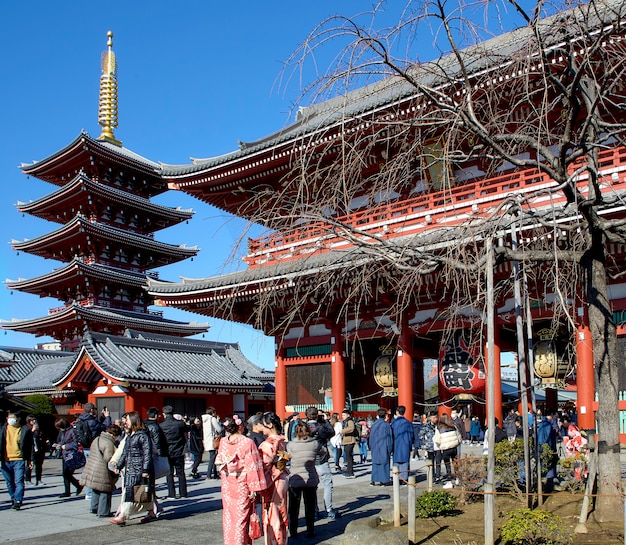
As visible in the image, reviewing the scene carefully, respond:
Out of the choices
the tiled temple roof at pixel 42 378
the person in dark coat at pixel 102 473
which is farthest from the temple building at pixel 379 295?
the tiled temple roof at pixel 42 378

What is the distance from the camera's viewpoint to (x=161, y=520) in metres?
9.29

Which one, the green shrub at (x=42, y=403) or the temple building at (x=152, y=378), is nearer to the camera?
the temple building at (x=152, y=378)

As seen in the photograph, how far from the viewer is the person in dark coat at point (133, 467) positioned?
894 cm

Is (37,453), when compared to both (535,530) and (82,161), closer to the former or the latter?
(535,530)

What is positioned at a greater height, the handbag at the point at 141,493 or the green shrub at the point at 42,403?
the green shrub at the point at 42,403

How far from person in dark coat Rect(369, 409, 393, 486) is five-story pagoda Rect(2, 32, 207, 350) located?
95.0 ft

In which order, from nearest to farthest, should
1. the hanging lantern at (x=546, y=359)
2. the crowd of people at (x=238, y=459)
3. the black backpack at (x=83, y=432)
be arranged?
the crowd of people at (x=238, y=459) → the black backpack at (x=83, y=432) → the hanging lantern at (x=546, y=359)

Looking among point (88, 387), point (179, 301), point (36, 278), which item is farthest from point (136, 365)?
point (36, 278)

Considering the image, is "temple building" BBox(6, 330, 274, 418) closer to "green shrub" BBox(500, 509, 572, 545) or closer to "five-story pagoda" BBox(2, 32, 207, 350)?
"five-story pagoda" BBox(2, 32, 207, 350)

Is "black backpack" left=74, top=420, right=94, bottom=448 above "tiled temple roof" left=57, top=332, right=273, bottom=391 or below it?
below

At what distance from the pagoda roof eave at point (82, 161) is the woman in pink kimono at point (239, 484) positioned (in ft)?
108

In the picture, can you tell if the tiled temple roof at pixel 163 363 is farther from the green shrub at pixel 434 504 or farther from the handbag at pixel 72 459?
the green shrub at pixel 434 504

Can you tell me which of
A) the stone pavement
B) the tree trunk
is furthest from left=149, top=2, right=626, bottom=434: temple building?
the tree trunk

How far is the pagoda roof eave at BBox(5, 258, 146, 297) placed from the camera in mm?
37781
